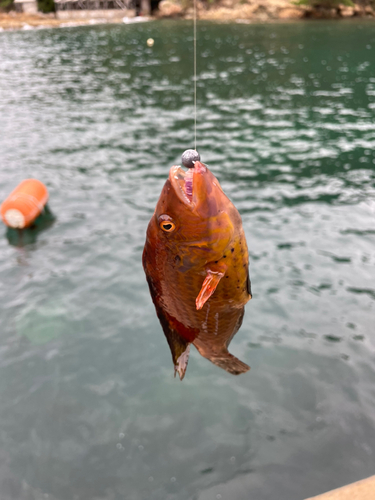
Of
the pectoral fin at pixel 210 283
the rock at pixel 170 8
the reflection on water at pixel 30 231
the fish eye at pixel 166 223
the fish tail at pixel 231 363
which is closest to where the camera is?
the pectoral fin at pixel 210 283

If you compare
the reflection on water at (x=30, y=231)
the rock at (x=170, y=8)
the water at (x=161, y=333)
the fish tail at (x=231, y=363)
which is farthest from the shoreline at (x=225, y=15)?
the fish tail at (x=231, y=363)

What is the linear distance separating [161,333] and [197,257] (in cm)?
554

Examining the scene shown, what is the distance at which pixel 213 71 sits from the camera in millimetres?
29250

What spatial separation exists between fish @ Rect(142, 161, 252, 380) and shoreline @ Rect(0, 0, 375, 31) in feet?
193

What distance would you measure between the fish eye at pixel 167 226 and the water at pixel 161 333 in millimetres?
4380

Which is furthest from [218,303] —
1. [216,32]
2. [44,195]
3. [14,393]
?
[216,32]

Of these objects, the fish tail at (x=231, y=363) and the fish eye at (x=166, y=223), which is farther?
the fish tail at (x=231, y=363)

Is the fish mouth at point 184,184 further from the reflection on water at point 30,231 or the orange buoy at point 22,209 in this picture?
the orange buoy at point 22,209

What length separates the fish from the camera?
2.77 metres

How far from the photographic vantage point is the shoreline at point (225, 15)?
55.4 meters

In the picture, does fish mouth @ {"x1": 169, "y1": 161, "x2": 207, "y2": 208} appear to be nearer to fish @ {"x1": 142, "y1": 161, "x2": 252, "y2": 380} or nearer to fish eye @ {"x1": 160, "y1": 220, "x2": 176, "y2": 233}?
fish @ {"x1": 142, "y1": 161, "x2": 252, "y2": 380}

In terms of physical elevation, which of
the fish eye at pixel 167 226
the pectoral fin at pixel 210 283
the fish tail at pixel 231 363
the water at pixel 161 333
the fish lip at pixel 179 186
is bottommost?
the water at pixel 161 333

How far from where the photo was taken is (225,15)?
199ft

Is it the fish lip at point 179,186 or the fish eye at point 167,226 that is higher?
the fish lip at point 179,186
